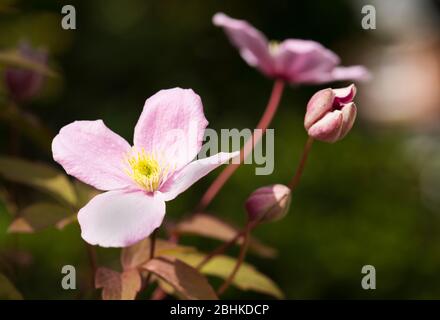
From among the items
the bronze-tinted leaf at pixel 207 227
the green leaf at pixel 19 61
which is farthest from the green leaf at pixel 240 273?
the green leaf at pixel 19 61

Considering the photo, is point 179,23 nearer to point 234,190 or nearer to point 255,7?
point 255,7

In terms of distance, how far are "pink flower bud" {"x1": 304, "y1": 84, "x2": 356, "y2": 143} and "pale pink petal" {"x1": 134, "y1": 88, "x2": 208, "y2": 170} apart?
9 cm

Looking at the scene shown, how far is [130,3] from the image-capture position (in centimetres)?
327

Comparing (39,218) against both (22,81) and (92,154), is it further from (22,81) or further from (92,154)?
(22,81)

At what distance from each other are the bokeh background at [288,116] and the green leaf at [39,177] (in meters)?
0.08

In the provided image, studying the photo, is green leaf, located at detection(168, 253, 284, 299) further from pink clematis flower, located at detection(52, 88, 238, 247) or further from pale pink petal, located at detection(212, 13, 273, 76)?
pale pink petal, located at detection(212, 13, 273, 76)

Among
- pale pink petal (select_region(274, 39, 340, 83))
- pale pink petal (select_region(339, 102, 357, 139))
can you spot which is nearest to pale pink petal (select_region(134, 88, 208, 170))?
pale pink petal (select_region(339, 102, 357, 139))

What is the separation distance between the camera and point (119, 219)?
1.69ft

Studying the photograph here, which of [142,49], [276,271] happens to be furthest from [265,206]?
[142,49]

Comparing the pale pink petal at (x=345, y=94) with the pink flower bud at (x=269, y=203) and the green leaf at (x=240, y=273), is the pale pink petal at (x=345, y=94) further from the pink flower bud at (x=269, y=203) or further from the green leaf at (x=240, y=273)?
the green leaf at (x=240, y=273)

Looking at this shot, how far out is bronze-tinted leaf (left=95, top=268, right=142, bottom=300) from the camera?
53cm

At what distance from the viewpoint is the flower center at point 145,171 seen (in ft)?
1.88

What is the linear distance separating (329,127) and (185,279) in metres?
0.17
